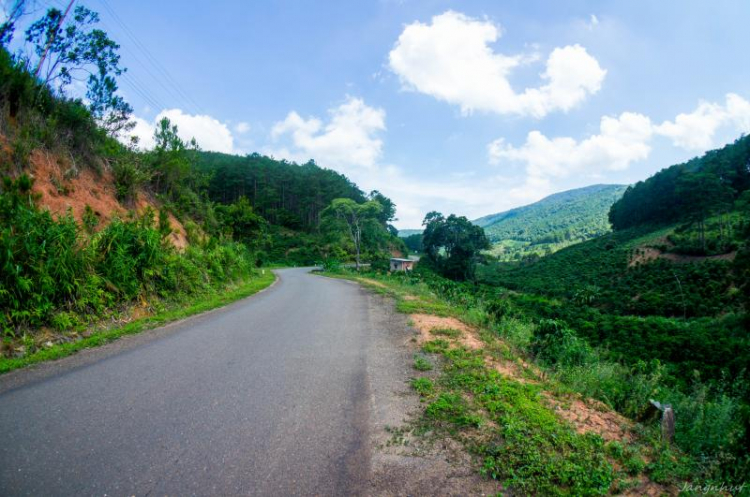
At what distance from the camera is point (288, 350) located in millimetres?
6008

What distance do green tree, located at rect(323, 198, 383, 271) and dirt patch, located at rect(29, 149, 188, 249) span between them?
20.8 meters

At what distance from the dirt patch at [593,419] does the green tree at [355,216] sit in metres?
30.3

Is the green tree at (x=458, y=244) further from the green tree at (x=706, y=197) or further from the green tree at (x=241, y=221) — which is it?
the green tree at (x=241, y=221)

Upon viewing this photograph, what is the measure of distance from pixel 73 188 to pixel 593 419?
591 inches

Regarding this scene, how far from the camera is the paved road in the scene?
101 inches

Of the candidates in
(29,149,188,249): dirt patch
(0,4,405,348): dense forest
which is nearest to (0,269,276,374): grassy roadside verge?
(0,4,405,348): dense forest

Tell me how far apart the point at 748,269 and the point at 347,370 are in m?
35.2

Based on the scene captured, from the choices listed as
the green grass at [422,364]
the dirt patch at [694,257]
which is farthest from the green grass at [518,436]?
the dirt patch at [694,257]

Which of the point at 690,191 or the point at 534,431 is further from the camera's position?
the point at 690,191

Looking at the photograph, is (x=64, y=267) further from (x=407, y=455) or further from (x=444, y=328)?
(x=444, y=328)

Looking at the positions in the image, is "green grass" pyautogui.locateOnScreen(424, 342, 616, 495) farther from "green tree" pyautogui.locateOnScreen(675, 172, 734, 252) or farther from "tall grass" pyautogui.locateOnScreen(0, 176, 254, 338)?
"green tree" pyautogui.locateOnScreen(675, 172, 734, 252)

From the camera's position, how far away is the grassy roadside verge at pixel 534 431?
2.58 metres

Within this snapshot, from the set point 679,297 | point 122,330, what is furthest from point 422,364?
point 679,297

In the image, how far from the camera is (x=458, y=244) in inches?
2053
